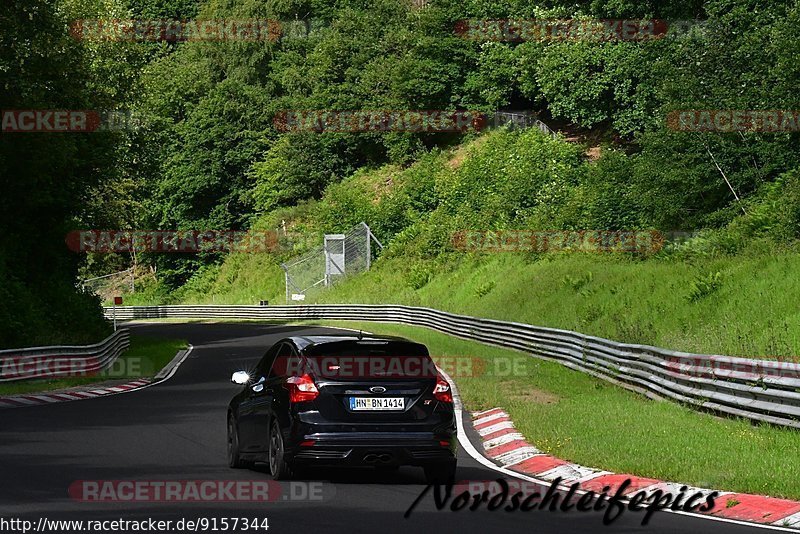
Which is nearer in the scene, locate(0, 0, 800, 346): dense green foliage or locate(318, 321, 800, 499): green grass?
locate(318, 321, 800, 499): green grass

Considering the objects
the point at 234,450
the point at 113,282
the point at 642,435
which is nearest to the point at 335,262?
the point at 113,282

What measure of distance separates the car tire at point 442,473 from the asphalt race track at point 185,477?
0.14 meters

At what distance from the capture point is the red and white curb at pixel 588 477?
11219mm

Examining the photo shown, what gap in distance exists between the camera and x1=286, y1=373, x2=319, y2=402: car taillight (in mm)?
13102

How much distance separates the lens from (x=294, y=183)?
87.3m

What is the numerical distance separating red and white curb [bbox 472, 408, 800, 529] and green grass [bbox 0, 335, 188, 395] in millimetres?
12993

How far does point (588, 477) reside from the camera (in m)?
13.8

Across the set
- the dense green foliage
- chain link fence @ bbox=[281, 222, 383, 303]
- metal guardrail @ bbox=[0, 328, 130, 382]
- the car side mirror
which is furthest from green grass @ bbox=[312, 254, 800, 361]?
metal guardrail @ bbox=[0, 328, 130, 382]

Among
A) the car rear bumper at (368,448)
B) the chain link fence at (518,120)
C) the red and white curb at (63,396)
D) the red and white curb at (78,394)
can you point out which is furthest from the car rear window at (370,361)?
the chain link fence at (518,120)

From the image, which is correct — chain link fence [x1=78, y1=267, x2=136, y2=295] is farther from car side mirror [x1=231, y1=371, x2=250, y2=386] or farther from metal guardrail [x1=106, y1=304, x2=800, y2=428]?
car side mirror [x1=231, y1=371, x2=250, y2=386]

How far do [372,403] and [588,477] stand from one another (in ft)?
8.02

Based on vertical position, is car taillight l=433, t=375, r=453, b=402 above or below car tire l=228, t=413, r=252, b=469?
above

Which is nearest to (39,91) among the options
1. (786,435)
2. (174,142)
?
(786,435)

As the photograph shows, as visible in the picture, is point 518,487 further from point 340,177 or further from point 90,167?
point 340,177
